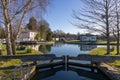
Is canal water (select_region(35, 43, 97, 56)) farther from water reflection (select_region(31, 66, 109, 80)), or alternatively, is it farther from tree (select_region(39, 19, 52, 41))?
tree (select_region(39, 19, 52, 41))

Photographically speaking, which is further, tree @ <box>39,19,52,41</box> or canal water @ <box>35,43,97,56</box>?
tree @ <box>39,19,52,41</box>

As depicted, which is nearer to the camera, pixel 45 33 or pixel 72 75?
pixel 72 75

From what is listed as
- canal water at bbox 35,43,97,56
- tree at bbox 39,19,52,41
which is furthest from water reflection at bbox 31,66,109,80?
tree at bbox 39,19,52,41

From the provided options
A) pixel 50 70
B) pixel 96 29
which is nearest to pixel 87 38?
pixel 96 29

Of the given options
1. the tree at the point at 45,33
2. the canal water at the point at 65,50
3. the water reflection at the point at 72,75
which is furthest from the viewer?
the tree at the point at 45,33

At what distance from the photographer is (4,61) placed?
13953 millimetres

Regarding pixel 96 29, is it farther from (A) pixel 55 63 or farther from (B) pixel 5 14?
(B) pixel 5 14

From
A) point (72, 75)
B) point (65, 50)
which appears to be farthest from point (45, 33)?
point (72, 75)

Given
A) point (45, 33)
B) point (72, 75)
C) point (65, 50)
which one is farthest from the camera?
point (45, 33)

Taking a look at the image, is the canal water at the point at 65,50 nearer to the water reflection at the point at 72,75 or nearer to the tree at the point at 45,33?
the water reflection at the point at 72,75

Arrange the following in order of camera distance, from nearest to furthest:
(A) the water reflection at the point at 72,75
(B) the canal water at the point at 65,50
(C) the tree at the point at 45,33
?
(A) the water reflection at the point at 72,75
(B) the canal water at the point at 65,50
(C) the tree at the point at 45,33

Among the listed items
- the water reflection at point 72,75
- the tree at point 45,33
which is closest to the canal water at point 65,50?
the water reflection at point 72,75

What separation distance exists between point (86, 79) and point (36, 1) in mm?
8435

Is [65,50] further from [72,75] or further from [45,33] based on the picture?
[45,33]
